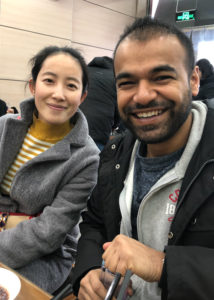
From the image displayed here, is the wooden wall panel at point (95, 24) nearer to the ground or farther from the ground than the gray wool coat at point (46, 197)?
farther from the ground

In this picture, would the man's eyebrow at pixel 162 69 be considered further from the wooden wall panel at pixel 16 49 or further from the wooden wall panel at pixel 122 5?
the wooden wall panel at pixel 122 5

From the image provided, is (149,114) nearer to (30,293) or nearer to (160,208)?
(160,208)

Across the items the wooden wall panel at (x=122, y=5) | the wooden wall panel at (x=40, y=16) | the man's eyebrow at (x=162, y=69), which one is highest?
the wooden wall panel at (x=122, y=5)

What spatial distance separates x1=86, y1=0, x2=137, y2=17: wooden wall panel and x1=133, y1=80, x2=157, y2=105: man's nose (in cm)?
465

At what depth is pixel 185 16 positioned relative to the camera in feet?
17.0

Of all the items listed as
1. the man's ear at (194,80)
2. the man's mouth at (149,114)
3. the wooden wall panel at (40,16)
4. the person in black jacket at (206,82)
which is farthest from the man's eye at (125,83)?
the wooden wall panel at (40,16)

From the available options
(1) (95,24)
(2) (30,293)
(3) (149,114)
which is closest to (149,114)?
(3) (149,114)

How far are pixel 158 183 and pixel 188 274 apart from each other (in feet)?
1.17

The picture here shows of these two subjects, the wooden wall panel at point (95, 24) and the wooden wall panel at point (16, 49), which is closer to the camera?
the wooden wall panel at point (16, 49)

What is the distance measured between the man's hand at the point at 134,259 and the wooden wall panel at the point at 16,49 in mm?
3769

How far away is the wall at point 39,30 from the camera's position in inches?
153

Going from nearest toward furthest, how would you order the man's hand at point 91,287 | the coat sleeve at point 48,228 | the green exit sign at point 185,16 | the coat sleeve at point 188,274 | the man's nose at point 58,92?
1. the coat sleeve at point 188,274
2. the man's hand at point 91,287
3. the coat sleeve at point 48,228
4. the man's nose at point 58,92
5. the green exit sign at point 185,16

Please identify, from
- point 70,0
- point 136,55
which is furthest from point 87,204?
point 70,0

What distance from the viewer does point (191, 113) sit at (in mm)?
1075
